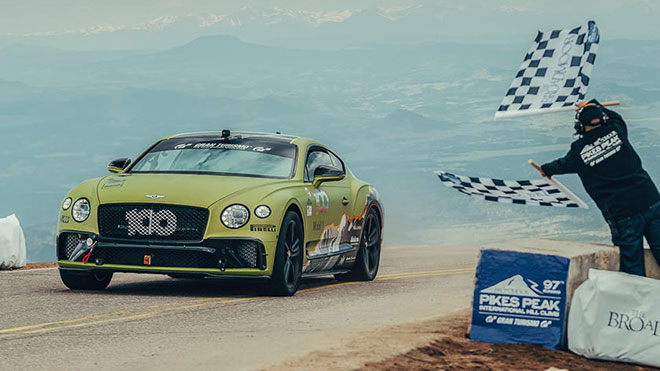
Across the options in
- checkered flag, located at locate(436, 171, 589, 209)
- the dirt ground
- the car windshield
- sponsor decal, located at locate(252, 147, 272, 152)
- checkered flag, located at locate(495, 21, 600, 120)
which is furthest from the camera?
sponsor decal, located at locate(252, 147, 272, 152)

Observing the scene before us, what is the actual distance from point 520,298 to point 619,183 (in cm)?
126

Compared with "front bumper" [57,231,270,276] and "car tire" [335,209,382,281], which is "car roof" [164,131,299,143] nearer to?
"car tire" [335,209,382,281]

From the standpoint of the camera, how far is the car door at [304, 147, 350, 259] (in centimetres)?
1084

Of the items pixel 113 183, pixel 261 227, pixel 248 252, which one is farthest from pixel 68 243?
pixel 261 227

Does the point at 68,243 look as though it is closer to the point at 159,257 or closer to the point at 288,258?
the point at 159,257

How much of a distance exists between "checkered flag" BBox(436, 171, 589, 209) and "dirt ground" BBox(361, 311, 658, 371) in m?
1.47

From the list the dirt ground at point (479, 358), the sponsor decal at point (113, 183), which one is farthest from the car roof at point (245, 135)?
the dirt ground at point (479, 358)

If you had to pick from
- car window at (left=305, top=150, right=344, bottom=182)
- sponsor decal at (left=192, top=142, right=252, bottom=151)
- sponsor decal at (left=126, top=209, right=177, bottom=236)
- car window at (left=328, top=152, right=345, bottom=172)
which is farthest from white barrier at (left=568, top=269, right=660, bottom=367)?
car window at (left=328, top=152, right=345, bottom=172)

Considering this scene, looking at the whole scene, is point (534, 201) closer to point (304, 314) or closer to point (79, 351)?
point (304, 314)

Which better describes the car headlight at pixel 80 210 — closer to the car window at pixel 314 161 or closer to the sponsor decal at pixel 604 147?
the car window at pixel 314 161

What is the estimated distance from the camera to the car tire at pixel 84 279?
10.5 metres

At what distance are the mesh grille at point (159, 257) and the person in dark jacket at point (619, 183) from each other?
3.54 meters

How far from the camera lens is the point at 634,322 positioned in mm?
7375

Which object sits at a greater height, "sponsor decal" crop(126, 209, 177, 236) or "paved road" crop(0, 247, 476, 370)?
"sponsor decal" crop(126, 209, 177, 236)
